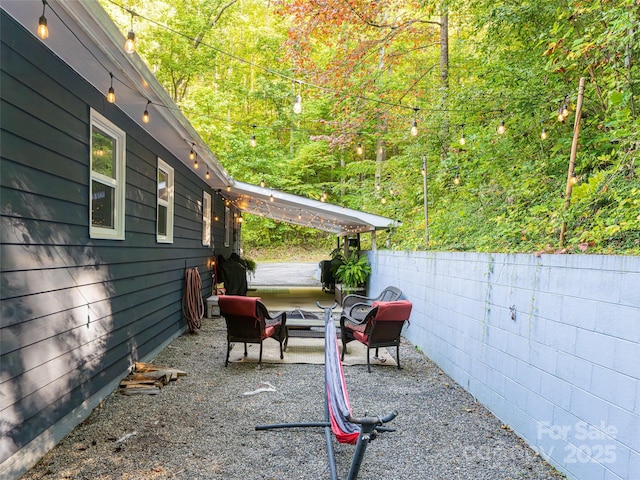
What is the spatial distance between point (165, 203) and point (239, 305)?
2197 millimetres

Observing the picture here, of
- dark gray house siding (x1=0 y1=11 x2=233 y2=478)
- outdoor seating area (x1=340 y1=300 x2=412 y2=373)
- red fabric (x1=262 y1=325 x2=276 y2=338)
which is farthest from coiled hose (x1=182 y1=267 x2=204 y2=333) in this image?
outdoor seating area (x1=340 y1=300 x2=412 y2=373)

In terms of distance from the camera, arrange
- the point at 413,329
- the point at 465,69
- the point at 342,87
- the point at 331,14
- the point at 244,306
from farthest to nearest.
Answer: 1. the point at 342,87
2. the point at 465,69
3. the point at 331,14
4. the point at 413,329
5. the point at 244,306

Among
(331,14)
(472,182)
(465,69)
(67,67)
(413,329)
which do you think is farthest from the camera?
(465,69)

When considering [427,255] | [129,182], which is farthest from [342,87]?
[129,182]

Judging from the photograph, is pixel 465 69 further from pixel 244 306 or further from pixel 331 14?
pixel 244 306

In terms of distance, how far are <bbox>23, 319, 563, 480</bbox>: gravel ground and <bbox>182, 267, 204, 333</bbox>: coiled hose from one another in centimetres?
222

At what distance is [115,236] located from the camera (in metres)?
3.77

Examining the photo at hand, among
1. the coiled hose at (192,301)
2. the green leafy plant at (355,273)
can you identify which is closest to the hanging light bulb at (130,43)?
the coiled hose at (192,301)

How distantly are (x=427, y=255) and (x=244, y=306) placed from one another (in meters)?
2.60

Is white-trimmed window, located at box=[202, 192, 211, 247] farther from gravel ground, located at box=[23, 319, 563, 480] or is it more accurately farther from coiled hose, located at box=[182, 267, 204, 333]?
gravel ground, located at box=[23, 319, 563, 480]

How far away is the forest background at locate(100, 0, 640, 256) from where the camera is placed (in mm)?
3297

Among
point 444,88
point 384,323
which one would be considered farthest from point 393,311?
point 444,88

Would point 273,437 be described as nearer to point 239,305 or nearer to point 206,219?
point 239,305

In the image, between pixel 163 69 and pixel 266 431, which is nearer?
pixel 266 431
